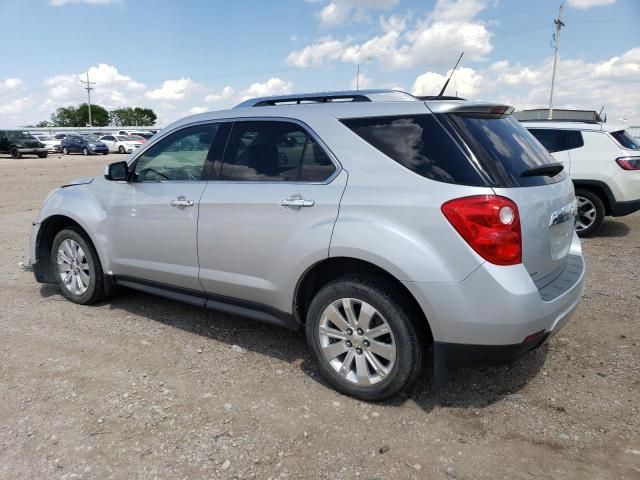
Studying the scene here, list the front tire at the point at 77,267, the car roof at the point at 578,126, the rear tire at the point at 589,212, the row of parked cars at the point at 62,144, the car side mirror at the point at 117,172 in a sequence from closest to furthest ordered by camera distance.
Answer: the car side mirror at the point at 117,172, the front tire at the point at 77,267, the rear tire at the point at 589,212, the car roof at the point at 578,126, the row of parked cars at the point at 62,144

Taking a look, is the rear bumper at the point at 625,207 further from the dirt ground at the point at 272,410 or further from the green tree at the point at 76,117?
the green tree at the point at 76,117

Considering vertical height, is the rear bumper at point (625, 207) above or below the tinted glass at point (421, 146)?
below

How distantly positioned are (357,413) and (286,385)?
1.83 feet

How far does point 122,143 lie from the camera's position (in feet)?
130

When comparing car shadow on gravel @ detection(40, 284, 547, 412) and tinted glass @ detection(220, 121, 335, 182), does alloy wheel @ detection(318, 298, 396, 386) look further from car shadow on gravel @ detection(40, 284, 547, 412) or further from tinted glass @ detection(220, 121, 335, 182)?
tinted glass @ detection(220, 121, 335, 182)

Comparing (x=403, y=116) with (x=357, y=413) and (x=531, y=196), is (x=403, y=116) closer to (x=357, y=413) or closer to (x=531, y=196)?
(x=531, y=196)

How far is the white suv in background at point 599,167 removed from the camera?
24.7 ft

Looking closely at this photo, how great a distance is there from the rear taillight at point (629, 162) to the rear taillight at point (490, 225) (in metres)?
6.05

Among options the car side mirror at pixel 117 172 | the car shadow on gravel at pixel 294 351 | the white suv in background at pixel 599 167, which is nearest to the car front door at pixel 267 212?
the car shadow on gravel at pixel 294 351

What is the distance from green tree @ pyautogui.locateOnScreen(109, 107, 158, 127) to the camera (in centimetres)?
10806

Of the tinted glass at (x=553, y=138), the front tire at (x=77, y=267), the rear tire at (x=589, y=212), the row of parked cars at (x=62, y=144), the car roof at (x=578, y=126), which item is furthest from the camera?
the row of parked cars at (x=62, y=144)

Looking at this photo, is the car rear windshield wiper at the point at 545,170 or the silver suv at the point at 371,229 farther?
the car rear windshield wiper at the point at 545,170

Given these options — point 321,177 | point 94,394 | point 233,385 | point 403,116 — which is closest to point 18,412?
point 94,394

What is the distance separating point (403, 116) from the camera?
9.68 feet
